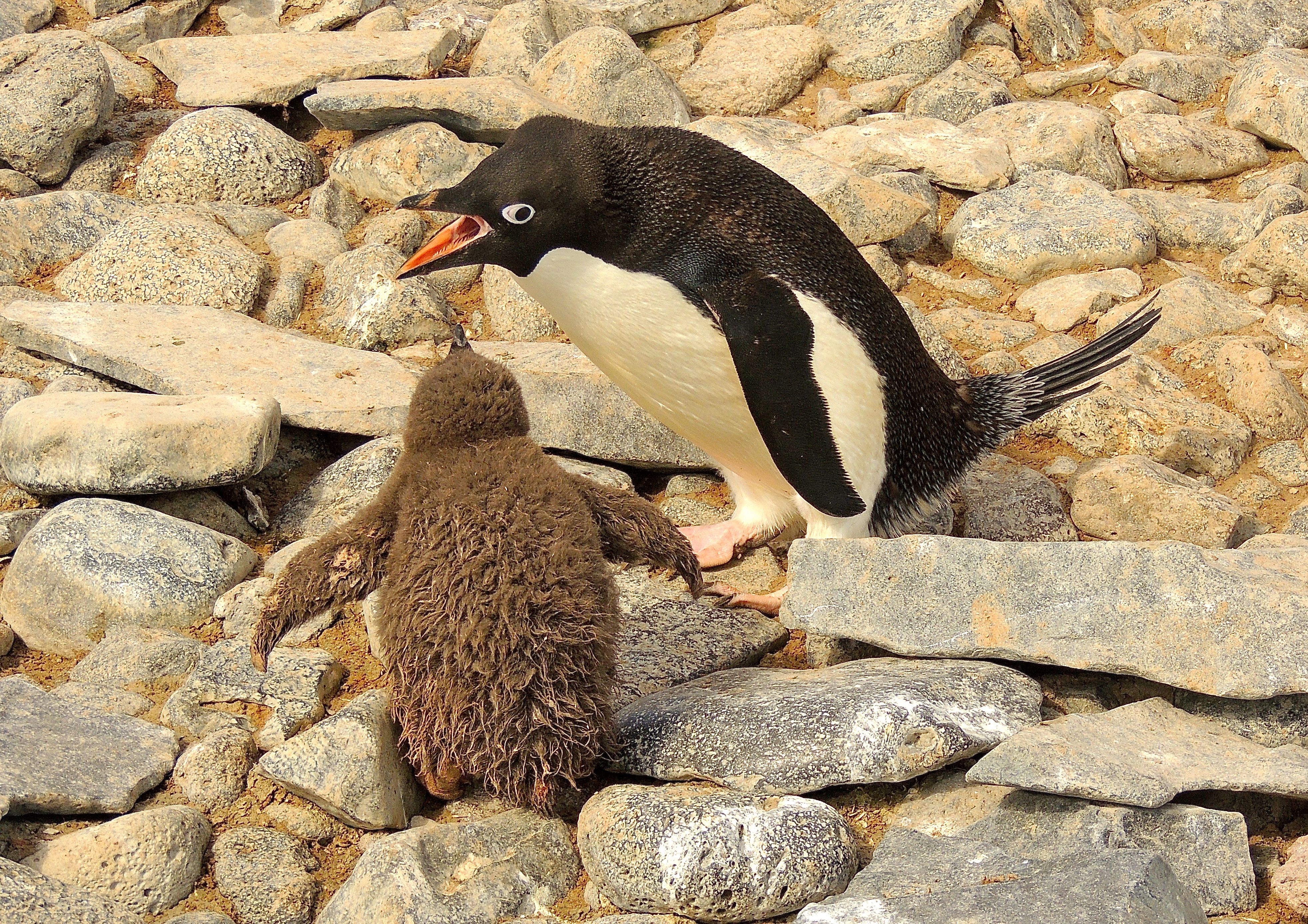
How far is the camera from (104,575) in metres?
3.66

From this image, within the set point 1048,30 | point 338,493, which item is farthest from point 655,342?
point 1048,30

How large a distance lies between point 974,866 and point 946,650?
748 millimetres

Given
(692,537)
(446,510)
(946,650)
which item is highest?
(446,510)

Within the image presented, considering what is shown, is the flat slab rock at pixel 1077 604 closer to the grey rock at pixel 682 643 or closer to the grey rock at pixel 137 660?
the grey rock at pixel 682 643

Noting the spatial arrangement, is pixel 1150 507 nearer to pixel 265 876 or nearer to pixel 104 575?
pixel 265 876

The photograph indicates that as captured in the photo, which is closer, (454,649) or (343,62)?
(454,649)

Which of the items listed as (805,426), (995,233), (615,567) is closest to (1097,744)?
(805,426)

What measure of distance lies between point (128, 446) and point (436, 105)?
8.60 ft

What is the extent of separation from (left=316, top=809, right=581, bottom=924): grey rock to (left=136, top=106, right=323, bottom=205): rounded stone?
3.91 m

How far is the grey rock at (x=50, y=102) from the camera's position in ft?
19.2

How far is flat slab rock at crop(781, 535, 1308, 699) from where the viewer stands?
302cm

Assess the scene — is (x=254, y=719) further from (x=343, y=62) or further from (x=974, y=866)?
(x=343, y=62)

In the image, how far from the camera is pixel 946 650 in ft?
10.6

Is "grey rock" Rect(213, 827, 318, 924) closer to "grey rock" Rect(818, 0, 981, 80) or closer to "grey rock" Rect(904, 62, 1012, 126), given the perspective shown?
"grey rock" Rect(904, 62, 1012, 126)
